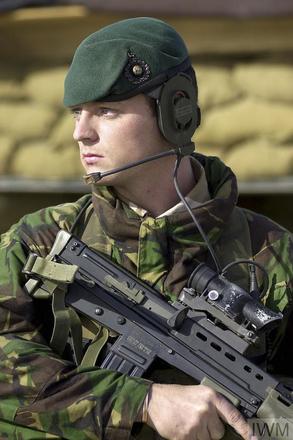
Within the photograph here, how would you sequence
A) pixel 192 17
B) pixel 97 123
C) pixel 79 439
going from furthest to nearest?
pixel 192 17
pixel 97 123
pixel 79 439

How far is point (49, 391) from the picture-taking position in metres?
3.00

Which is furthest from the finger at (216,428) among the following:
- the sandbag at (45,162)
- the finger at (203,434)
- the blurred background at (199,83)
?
the sandbag at (45,162)

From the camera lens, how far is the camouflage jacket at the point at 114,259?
2963 millimetres

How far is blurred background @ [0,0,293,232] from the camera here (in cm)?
569

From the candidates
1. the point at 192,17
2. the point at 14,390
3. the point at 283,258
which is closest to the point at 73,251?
the point at 14,390

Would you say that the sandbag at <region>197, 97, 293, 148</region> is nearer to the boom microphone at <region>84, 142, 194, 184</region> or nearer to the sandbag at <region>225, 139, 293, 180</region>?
the sandbag at <region>225, 139, 293, 180</region>

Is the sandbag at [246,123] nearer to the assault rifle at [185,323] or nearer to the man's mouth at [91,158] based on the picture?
the man's mouth at [91,158]

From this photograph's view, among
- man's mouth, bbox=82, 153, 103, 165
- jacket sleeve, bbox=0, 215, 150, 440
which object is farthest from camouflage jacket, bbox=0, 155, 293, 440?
man's mouth, bbox=82, 153, 103, 165

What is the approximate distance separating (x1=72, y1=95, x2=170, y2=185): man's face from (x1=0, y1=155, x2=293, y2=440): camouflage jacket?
0.38ft

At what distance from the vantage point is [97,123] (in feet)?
10.4

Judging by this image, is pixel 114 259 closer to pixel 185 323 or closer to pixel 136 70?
pixel 185 323

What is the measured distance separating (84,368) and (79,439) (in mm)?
193

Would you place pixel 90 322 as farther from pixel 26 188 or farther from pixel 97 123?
pixel 26 188

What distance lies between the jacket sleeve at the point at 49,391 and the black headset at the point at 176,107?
63cm
